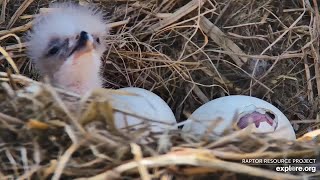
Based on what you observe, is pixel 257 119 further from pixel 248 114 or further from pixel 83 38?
pixel 83 38

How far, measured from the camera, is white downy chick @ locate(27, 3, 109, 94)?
6.29 feet

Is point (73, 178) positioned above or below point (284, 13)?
below

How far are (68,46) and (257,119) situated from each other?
60 centimetres

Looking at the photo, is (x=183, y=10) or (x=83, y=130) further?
(x=183, y=10)

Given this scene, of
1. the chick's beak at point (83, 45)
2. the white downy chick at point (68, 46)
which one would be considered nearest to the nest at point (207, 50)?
the white downy chick at point (68, 46)

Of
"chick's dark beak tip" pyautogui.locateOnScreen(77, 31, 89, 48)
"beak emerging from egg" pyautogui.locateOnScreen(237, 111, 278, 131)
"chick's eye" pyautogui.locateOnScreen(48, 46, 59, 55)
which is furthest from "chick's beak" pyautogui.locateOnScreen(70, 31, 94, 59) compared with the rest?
"beak emerging from egg" pyautogui.locateOnScreen(237, 111, 278, 131)

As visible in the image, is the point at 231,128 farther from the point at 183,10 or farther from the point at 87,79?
the point at 183,10

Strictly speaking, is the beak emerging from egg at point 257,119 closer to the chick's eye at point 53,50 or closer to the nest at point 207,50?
the nest at point 207,50

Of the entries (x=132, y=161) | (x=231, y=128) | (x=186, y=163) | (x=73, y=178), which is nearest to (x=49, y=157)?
(x=73, y=178)

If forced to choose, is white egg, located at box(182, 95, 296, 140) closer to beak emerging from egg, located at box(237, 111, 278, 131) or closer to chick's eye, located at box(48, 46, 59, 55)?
beak emerging from egg, located at box(237, 111, 278, 131)

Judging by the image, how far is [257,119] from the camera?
1755 mm

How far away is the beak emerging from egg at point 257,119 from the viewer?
5.70ft

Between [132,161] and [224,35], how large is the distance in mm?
1099

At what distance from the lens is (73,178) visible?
4.17 ft
